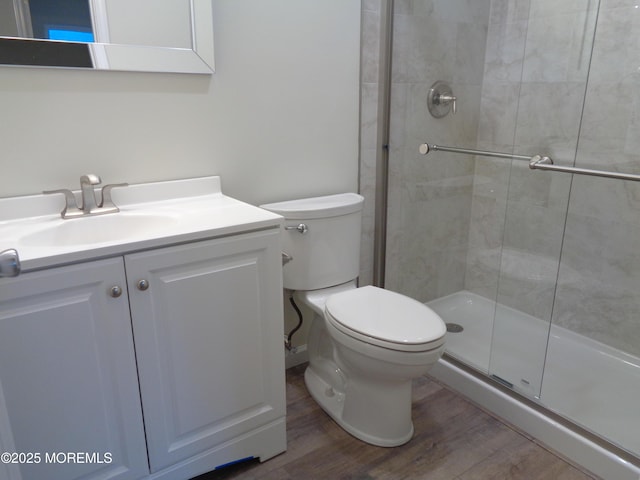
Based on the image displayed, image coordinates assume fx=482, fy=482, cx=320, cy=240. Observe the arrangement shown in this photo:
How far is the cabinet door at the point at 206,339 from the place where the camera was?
130cm

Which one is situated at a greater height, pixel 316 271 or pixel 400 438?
pixel 316 271

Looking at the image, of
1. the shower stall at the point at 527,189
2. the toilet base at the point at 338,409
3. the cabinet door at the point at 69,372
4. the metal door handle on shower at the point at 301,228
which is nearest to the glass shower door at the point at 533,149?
the shower stall at the point at 527,189

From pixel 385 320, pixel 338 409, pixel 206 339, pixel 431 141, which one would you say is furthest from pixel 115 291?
pixel 431 141

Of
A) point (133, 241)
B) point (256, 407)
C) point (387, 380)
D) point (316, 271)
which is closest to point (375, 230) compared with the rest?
point (316, 271)

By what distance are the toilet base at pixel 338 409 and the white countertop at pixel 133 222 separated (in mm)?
835

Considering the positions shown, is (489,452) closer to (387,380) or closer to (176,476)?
(387,380)

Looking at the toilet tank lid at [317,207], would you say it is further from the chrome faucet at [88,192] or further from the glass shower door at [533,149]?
the glass shower door at [533,149]

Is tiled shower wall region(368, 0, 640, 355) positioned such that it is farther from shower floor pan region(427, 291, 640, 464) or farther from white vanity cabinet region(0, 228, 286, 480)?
white vanity cabinet region(0, 228, 286, 480)

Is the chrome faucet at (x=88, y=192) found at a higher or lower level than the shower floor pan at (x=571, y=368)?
higher

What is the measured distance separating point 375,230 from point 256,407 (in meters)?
1.04

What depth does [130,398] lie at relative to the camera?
1.31 meters

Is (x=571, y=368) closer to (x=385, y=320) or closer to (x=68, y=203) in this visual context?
(x=385, y=320)

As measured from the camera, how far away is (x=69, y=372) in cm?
120

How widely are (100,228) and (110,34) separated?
0.60m
